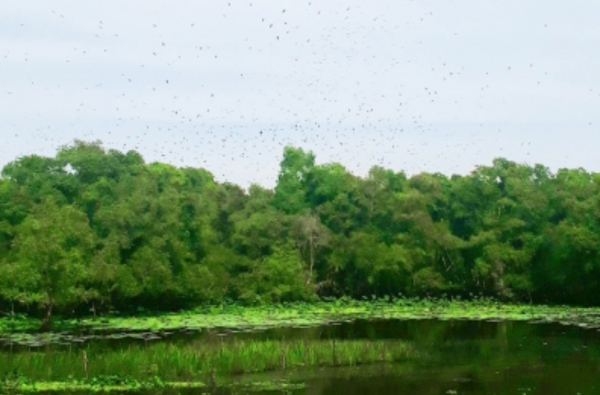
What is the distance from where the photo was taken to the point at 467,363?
28.3 metres

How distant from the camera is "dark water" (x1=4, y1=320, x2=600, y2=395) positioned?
2333 cm

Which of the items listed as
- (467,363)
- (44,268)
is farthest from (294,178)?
(467,363)

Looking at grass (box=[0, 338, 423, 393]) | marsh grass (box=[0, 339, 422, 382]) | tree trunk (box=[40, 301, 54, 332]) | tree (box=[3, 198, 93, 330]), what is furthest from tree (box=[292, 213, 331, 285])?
grass (box=[0, 338, 423, 393])

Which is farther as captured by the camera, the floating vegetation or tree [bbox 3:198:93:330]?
tree [bbox 3:198:93:330]

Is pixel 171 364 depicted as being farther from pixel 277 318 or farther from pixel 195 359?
pixel 277 318

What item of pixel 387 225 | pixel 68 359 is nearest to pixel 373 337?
pixel 68 359

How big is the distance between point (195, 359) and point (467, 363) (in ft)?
32.0

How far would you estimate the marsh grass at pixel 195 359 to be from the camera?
79.4 ft

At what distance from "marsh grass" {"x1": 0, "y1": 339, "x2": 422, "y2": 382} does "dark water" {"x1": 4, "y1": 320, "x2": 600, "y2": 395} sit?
1012 mm

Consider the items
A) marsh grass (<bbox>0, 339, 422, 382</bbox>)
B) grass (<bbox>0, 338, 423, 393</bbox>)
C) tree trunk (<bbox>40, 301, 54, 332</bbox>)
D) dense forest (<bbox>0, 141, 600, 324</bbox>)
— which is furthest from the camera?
dense forest (<bbox>0, 141, 600, 324</bbox>)

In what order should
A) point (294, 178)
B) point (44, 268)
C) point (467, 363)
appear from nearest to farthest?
point (467, 363) → point (44, 268) → point (294, 178)

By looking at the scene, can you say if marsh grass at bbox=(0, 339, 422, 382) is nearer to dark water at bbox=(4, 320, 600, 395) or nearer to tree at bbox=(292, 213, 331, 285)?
dark water at bbox=(4, 320, 600, 395)

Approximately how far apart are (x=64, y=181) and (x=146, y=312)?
1173 centimetres

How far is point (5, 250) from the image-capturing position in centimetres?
5019
